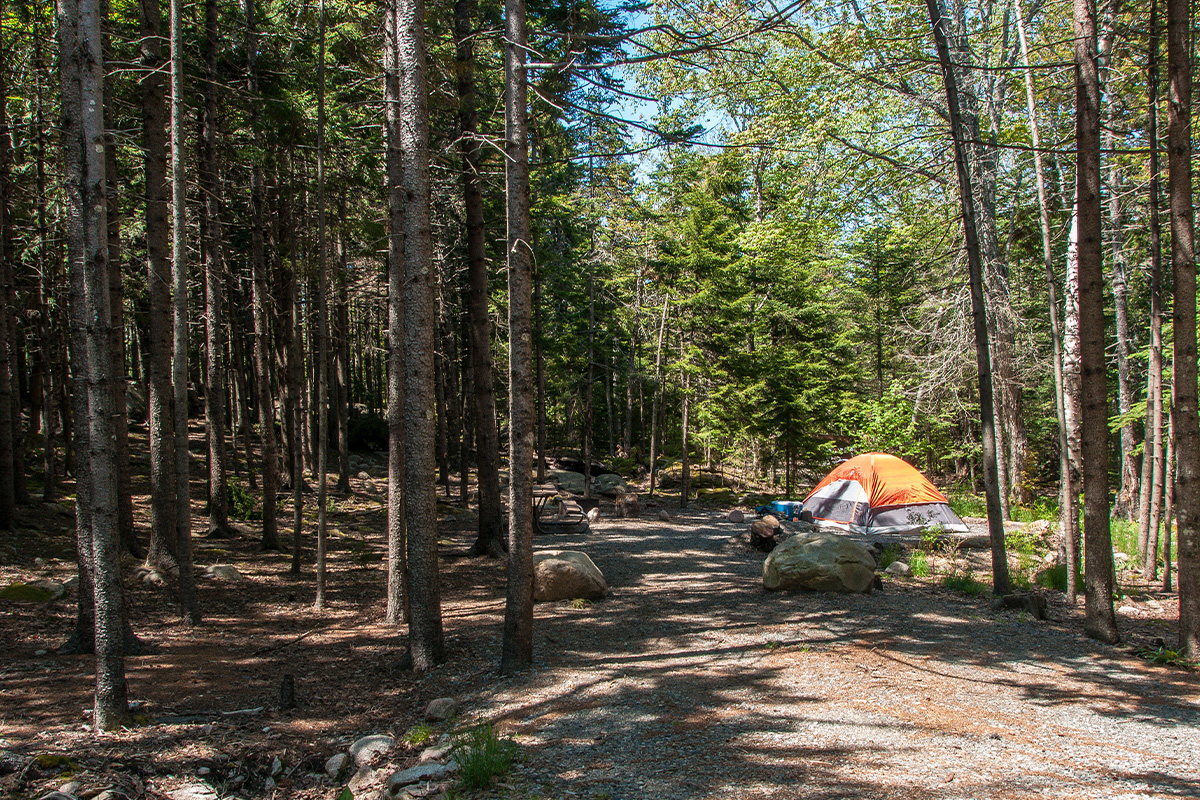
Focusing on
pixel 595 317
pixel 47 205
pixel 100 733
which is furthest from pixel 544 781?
pixel 595 317

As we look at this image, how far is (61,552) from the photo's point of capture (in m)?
11.4

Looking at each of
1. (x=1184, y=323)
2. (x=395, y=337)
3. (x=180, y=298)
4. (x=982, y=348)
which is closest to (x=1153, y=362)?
(x=982, y=348)

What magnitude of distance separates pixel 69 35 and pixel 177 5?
237cm

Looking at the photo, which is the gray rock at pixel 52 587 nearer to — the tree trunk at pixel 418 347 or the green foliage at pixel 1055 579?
the tree trunk at pixel 418 347

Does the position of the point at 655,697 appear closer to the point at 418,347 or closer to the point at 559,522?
the point at 418,347

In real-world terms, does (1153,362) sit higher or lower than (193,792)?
higher

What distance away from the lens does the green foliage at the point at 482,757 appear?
15.2 ft

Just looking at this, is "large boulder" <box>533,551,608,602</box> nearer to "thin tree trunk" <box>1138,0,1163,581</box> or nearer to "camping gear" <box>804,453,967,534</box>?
"thin tree trunk" <box>1138,0,1163,581</box>

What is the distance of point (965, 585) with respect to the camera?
10.7 meters

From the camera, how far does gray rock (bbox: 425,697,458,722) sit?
6152mm

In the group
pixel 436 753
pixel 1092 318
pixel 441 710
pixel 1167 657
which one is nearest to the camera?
pixel 436 753

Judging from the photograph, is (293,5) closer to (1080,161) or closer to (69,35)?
(69,35)

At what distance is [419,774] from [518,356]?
3618 millimetres

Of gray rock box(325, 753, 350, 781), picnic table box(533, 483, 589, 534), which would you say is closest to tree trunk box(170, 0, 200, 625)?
gray rock box(325, 753, 350, 781)
